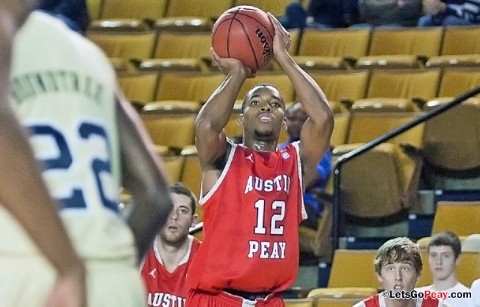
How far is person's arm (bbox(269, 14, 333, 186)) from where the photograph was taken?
5.54 metres

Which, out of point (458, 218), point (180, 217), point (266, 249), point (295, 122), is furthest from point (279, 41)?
point (458, 218)

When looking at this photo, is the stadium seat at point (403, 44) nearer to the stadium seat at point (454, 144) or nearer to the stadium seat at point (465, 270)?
the stadium seat at point (454, 144)

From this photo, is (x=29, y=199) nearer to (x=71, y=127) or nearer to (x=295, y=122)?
(x=71, y=127)

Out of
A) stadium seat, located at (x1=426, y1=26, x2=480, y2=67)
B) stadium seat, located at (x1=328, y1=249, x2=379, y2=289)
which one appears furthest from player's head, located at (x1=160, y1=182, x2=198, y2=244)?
stadium seat, located at (x1=426, y1=26, x2=480, y2=67)

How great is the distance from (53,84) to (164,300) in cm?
442

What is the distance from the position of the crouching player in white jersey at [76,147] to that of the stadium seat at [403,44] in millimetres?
7719

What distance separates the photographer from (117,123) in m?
2.01

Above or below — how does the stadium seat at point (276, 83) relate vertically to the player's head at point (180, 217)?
below

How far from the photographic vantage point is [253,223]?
559 centimetres

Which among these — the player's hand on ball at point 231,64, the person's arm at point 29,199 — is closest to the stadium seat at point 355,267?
the player's hand on ball at point 231,64

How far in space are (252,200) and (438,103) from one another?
10.6 ft

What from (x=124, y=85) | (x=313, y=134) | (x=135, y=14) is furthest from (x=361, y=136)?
(x=135, y=14)

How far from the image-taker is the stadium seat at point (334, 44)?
401 inches

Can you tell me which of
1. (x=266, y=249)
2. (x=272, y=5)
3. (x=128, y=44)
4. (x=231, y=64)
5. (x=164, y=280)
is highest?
(x=231, y=64)
